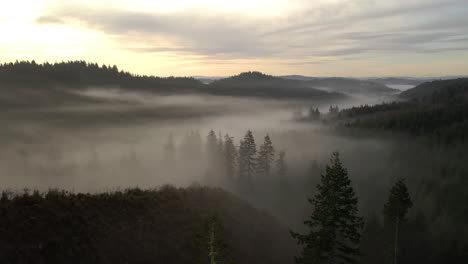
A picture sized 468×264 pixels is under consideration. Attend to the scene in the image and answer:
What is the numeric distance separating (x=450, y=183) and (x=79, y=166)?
11636 cm

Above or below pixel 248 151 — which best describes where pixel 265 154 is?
below

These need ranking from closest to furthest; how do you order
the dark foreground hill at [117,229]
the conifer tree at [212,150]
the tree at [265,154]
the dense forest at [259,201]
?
the dark foreground hill at [117,229], the dense forest at [259,201], the tree at [265,154], the conifer tree at [212,150]

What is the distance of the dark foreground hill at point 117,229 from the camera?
18.4 m

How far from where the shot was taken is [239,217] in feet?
108

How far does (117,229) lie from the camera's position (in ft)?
73.6

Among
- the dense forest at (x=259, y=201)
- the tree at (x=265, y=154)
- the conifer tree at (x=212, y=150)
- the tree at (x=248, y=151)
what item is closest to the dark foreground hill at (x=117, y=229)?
the dense forest at (x=259, y=201)

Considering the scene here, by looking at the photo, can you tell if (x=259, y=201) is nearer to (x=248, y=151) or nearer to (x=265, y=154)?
(x=265, y=154)

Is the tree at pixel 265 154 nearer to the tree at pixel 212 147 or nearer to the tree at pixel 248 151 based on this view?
the tree at pixel 248 151

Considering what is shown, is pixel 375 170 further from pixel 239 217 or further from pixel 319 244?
pixel 319 244

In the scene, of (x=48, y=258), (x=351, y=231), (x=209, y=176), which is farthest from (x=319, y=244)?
(x=209, y=176)

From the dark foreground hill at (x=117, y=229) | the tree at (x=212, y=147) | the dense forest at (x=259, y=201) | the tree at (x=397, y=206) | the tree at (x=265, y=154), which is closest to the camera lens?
the dark foreground hill at (x=117, y=229)

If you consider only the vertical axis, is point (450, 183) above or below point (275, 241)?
below

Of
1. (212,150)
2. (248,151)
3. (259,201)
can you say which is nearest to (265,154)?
(248,151)

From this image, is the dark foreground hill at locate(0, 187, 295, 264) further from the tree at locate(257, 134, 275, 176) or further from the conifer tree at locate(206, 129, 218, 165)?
the conifer tree at locate(206, 129, 218, 165)
